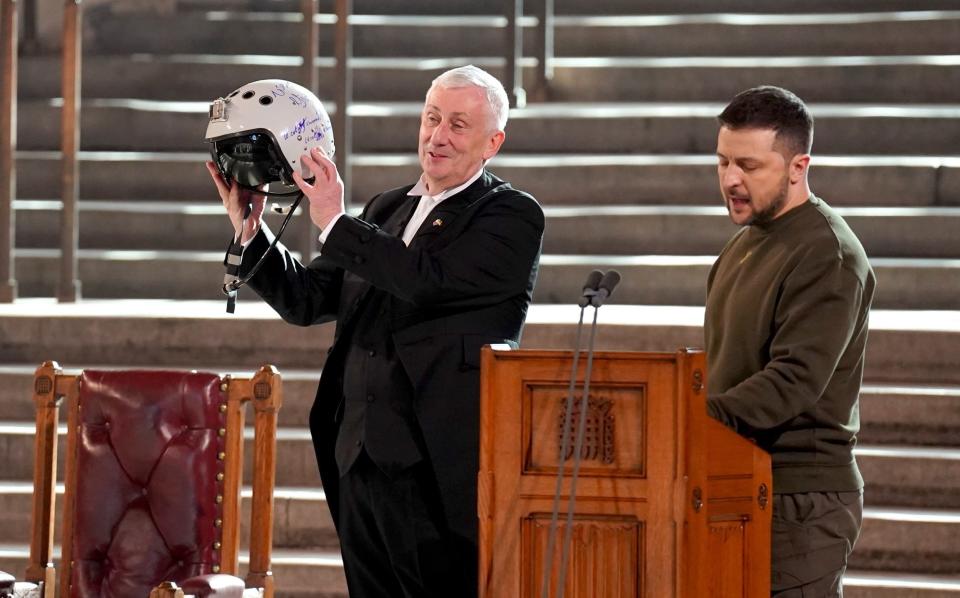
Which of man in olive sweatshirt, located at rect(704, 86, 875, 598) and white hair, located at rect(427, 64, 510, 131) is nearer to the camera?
man in olive sweatshirt, located at rect(704, 86, 875, 598)

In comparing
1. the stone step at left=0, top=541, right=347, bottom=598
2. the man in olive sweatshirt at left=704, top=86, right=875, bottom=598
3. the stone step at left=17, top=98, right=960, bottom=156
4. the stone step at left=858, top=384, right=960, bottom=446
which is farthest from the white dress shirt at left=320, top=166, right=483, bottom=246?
the stone step at left=17, top=98, right=960, bottom=156

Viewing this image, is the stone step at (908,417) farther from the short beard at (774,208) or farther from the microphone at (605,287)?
the microphone at (605,287)

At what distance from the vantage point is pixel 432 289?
258 cm

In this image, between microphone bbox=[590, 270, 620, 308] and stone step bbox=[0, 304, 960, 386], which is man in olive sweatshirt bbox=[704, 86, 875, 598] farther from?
stone step bbox=[0, 304, 960, 386]

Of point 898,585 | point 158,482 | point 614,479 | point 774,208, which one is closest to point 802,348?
point 774,208

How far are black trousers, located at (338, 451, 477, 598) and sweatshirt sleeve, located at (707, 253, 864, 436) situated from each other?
607mm

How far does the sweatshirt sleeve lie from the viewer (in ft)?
7.46

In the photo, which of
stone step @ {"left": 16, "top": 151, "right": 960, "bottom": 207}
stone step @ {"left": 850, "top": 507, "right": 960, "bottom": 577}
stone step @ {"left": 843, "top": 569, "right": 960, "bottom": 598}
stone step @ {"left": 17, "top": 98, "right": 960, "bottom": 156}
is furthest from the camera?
stone step @ {"left": 17, "top": 98, "right": 960, "bottom": 156}

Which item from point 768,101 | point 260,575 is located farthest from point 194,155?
point 768,101

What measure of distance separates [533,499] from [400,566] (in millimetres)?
535

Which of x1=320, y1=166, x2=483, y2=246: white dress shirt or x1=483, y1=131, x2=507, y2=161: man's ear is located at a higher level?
x1=483, y1=131, x2=507, y2=161: man's ear

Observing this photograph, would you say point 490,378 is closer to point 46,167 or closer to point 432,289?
point 432,289

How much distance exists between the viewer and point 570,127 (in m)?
6.12

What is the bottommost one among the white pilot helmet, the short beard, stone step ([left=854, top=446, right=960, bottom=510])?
stone step ([left=854, top=446, right=960, bottom=510])
